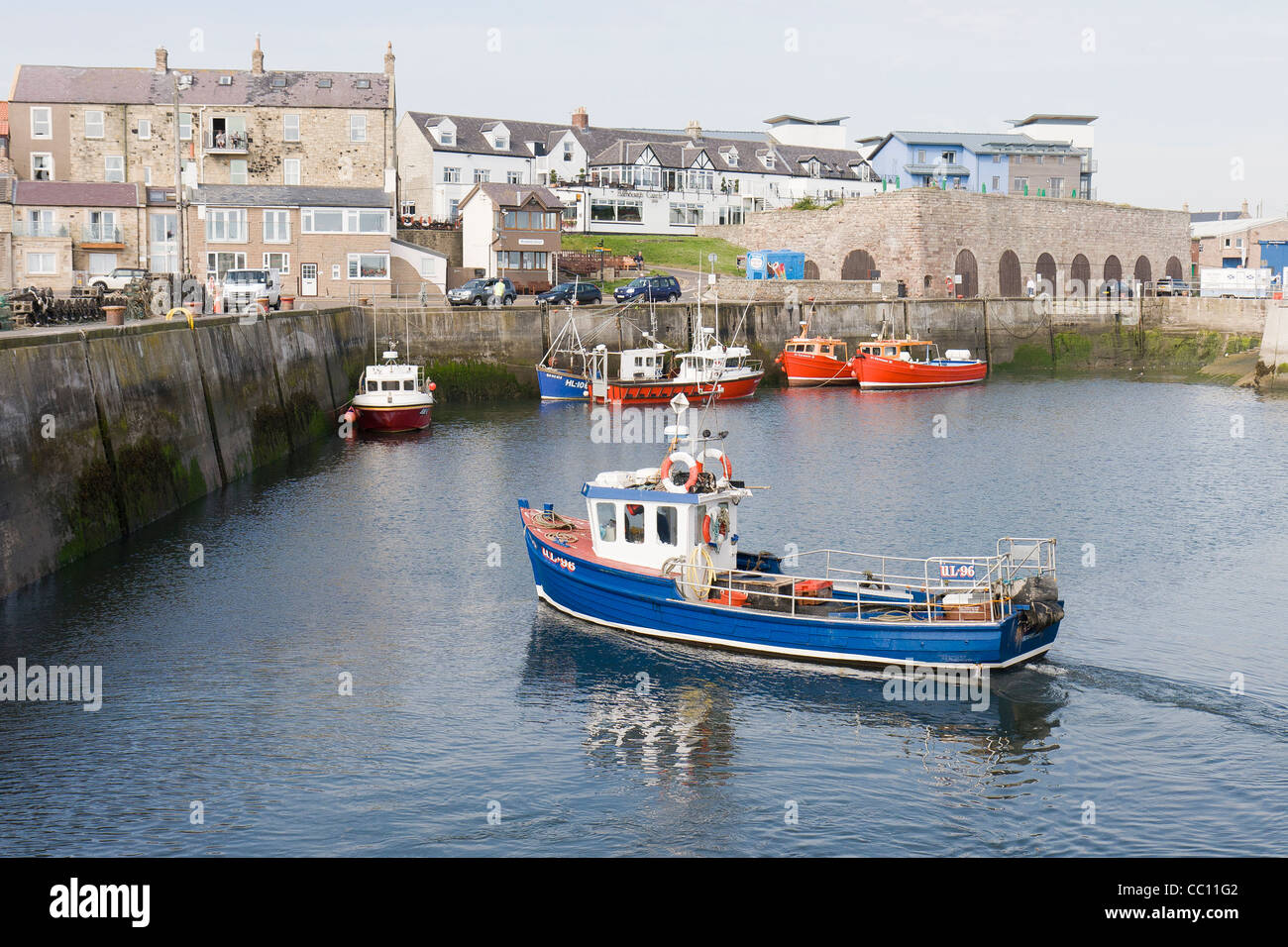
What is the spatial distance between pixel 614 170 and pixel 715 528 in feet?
238

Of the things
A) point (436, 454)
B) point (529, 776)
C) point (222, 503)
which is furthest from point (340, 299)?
point (529, 776)

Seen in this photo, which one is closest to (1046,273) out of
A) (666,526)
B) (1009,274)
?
(1009,274)

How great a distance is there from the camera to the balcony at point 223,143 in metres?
73.2

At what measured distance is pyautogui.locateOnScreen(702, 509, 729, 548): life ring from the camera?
23.4 metres

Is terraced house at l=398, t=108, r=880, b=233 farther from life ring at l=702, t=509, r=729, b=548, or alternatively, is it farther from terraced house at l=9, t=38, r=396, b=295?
life ring at l=702, t=509, r=729, b=548

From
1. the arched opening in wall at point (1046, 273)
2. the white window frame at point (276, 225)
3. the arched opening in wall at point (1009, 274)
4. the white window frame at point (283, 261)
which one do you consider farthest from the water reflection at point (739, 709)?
the arched opening in wall at point (1046, 273)

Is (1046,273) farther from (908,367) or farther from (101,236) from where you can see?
(101,236)

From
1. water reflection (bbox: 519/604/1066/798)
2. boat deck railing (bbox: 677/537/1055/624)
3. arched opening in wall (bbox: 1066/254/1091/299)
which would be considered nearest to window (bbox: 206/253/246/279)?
water reflection (bbox: 519/604/1066/798)

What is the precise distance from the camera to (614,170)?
92.6m

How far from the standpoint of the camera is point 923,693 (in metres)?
20.6

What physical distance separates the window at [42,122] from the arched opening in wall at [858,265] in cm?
4594

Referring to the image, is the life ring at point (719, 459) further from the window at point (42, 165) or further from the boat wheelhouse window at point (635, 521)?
the window at point (42, 165)
